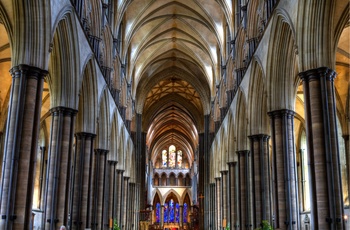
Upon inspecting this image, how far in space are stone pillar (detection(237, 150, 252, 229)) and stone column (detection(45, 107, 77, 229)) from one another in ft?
32.0

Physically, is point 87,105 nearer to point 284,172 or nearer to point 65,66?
point 65,66

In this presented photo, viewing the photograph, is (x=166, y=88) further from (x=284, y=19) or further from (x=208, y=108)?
(x=284, y=19)

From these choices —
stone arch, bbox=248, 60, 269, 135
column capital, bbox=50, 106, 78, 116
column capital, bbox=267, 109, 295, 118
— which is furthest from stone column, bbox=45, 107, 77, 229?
stone arch, bbox=248, 60, 269, 135

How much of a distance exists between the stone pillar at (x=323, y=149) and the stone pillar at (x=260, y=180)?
6.93 m

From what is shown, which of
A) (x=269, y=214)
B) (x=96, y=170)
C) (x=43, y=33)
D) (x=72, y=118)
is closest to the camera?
(x=43, y=33)

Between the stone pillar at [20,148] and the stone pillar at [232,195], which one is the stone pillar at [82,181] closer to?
the stone pillar at [20,148]

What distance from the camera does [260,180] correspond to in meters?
18.1

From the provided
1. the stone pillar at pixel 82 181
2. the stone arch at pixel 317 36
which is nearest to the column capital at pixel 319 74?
the stone arch at pixel 317 36

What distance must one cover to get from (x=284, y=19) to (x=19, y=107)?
8.68 m

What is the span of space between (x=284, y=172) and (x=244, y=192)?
22.7ft

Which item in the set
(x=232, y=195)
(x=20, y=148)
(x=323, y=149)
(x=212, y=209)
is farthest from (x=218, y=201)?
(x=20, y=148)

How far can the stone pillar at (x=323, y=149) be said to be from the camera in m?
10.6

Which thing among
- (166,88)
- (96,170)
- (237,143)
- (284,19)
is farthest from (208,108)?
(284,19)

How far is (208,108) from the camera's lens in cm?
3797
